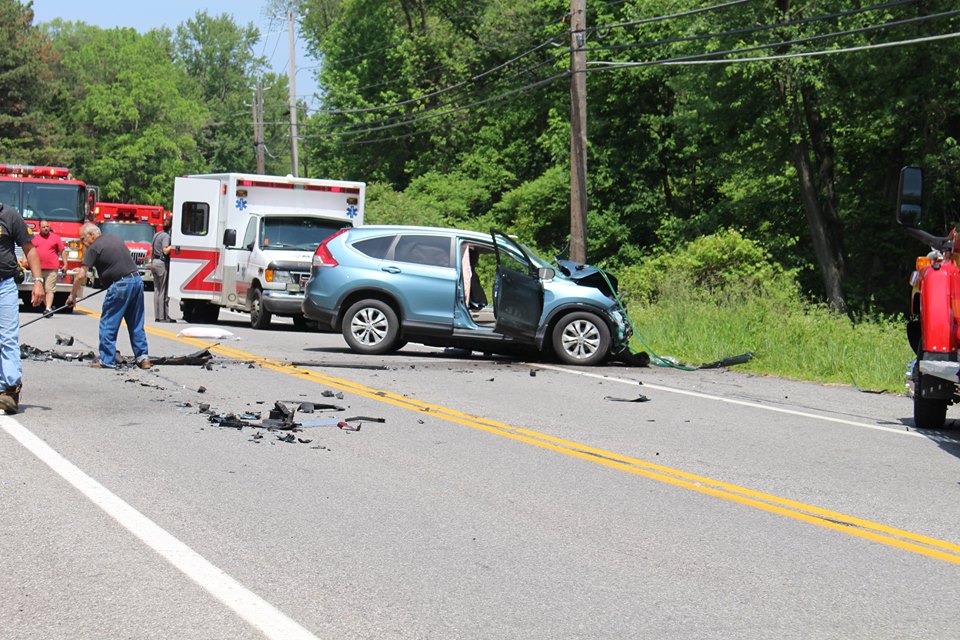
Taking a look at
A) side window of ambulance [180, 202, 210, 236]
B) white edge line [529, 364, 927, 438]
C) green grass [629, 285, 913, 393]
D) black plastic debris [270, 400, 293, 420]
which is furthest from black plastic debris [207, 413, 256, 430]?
side window of ambulance [180, 202, 210, 236]

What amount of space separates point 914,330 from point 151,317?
18603 mm

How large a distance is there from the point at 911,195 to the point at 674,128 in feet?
103

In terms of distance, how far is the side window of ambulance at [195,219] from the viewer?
24.5m

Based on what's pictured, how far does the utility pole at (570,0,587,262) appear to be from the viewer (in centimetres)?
2467

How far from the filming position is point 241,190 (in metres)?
24.1

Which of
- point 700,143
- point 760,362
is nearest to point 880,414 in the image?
point 760,362

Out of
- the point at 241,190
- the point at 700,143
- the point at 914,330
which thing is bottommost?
the point at 914,330

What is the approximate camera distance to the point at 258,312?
22781 millimetres

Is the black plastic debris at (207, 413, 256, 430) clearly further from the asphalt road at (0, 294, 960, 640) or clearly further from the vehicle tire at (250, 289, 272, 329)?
the vehicle tire at (250, 289, 272, 329)

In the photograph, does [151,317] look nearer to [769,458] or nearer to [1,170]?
[1,170]

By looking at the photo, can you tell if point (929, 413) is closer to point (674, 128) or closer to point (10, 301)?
point (10, 301)

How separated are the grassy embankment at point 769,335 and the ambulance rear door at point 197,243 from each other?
8218 mm

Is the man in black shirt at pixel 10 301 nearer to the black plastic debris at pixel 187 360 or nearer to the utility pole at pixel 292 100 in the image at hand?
the black plastic debris at pixel 187 360

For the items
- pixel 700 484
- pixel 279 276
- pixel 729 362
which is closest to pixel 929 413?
pixel 700 484
